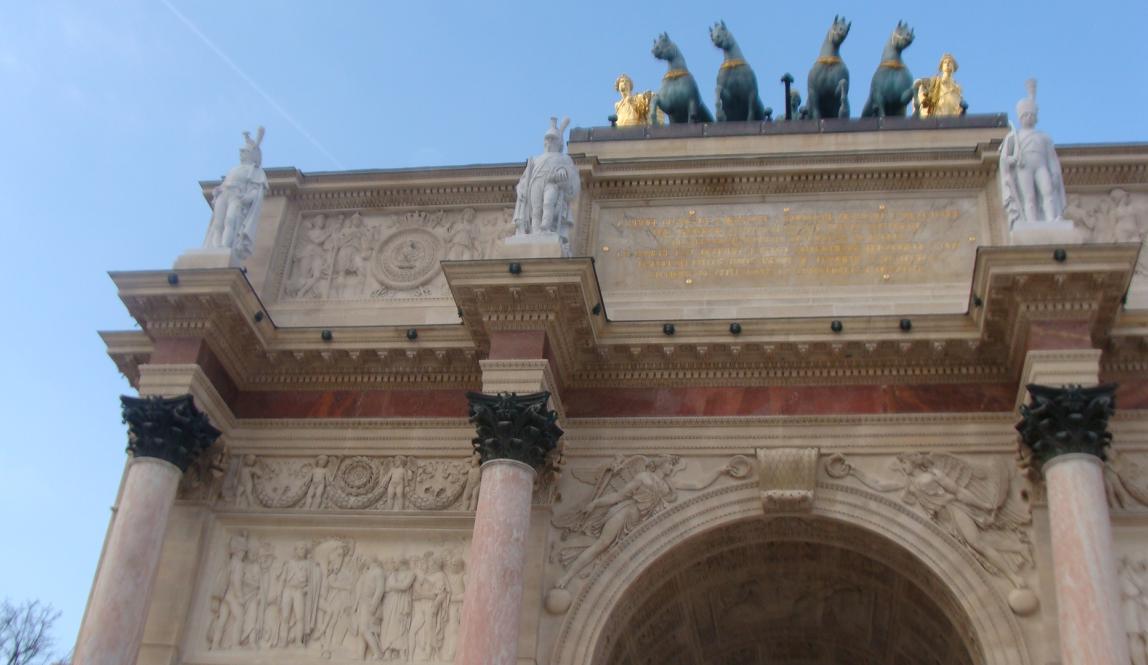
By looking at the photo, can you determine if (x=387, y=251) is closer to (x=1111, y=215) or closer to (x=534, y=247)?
(x=534, y=247)

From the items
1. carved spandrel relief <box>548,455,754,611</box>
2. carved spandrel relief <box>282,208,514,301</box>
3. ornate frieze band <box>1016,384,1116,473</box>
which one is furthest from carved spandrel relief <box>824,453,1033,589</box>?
carved spandrel relief <box>282,208,514,301</box>

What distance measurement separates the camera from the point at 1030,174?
15500mm

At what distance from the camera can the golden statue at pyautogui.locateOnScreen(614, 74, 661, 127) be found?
20047mm

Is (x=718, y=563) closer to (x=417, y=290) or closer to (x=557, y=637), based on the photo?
(x=557, y=637)

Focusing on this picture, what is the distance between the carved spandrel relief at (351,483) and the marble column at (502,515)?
1.37 m

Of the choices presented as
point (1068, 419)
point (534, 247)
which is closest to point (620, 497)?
point (534, 247)

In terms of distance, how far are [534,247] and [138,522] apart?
17.5 ft

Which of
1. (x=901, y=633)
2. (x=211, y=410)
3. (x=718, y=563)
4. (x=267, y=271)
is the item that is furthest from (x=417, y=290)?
(x=901, y=633)

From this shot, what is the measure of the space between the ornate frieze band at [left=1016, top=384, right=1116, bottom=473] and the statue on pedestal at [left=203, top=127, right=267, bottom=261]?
9545 mm

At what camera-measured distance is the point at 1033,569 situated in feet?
46.5

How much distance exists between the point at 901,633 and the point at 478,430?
6120mm

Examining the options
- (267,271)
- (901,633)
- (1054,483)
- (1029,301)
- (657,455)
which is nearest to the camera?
(1054,483)

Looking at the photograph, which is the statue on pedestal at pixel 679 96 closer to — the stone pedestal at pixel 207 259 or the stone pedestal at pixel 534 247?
the stone pedestal at pixel 534 247

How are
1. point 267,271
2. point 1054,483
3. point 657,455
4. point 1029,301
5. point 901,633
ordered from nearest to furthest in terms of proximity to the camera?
1. point 1054,483
2. point 1029,301
3. point 657,455
4. point 901,633
5. point 267,271
